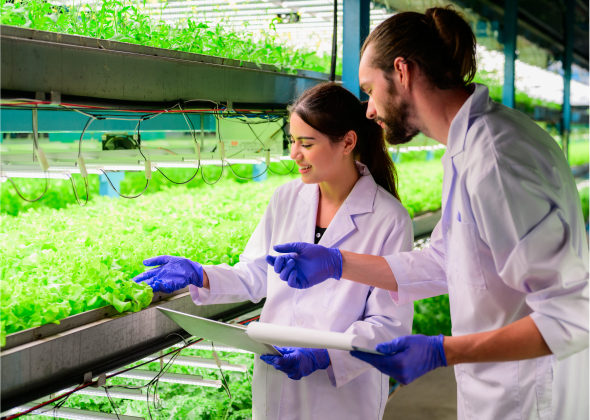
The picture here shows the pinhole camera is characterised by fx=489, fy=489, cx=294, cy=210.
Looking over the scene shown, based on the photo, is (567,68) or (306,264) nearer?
(306,264)

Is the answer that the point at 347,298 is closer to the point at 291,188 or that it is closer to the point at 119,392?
the point at 291,188

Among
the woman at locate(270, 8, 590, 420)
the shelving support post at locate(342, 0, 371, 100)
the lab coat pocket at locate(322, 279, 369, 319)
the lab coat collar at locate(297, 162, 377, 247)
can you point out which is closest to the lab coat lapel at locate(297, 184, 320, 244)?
the lab coat collar at locate(297, 162, 377, 247)

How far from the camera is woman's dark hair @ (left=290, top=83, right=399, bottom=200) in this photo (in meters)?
1.82

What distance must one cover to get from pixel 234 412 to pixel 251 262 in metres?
0.83

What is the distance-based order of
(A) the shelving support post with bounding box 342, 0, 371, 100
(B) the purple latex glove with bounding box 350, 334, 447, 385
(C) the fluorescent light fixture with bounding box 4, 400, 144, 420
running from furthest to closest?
(A) the shelving support post with bounding box 342, 0, 371, 100 → (C) the fluorescent light fixture with bounding box 4, 400, 144, 420 → (B) the purple latex glove with bounding box 350, 334, 447, 385

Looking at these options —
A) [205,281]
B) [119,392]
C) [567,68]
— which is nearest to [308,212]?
[205,281]

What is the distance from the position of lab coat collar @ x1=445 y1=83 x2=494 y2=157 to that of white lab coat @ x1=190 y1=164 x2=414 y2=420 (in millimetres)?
475

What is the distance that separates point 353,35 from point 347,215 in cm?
165

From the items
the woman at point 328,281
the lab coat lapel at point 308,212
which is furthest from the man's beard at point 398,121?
the lab coat lapel at point 308,212

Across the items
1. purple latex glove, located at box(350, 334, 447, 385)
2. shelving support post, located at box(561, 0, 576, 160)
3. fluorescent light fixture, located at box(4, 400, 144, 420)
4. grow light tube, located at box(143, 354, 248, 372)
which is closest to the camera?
purple latex glove, located at box(350, 334, 447, 385)

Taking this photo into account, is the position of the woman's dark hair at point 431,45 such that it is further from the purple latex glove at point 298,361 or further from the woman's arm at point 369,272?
the purple latex glove at point 298,361

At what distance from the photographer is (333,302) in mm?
1746

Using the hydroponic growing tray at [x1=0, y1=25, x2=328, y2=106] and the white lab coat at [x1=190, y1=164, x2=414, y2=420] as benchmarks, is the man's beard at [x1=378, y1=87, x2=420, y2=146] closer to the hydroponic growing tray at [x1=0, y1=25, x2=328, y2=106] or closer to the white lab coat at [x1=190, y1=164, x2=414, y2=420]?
the white lab coat at [x1=190, y1=164, x2=414, y2=420]

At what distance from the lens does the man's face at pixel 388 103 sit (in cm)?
141
